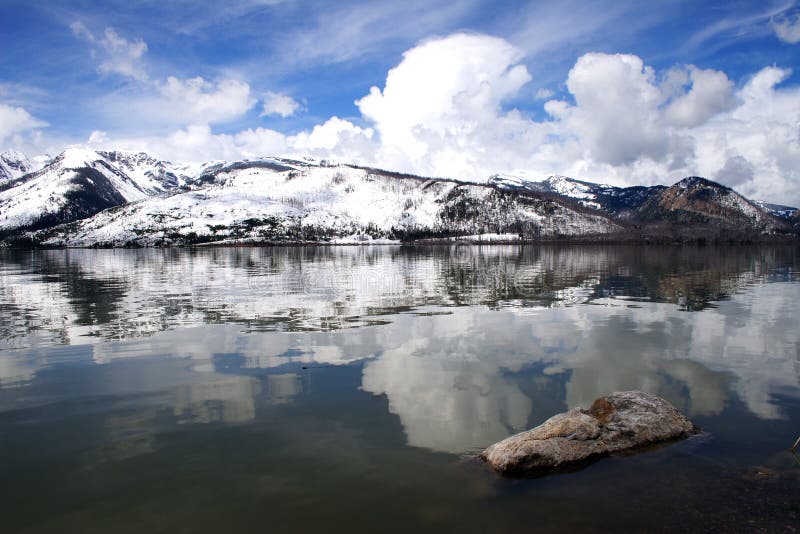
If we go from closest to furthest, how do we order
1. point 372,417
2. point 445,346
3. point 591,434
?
1. point 591,434
2. point 372,417
3. point 445,346

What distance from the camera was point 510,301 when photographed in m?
42.2

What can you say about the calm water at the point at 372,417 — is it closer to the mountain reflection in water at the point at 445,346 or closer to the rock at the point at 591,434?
the mountain reflection in water at the point at 445,346

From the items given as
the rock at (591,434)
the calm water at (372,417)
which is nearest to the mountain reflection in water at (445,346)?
the calm water at (372,417)

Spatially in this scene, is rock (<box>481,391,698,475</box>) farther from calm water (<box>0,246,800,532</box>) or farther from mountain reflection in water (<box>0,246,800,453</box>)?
mountain reflection in water (<box>0,246,800,453</box>)

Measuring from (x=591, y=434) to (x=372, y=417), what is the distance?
6.85 metres

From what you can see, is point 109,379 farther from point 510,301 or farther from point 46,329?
point 510,301

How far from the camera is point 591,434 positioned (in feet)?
45.5

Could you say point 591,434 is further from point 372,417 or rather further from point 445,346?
point 445,346

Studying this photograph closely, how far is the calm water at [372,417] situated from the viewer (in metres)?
10.9

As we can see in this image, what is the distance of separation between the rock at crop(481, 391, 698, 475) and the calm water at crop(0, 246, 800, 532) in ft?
1.66

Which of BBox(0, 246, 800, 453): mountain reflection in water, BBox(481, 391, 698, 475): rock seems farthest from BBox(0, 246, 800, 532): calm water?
BBox(481, 391, 698, 475): rock

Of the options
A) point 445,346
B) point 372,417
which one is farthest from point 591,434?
point 445,346

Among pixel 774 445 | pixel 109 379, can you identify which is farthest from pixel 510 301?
pixel 109 379

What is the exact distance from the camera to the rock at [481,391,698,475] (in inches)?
499
